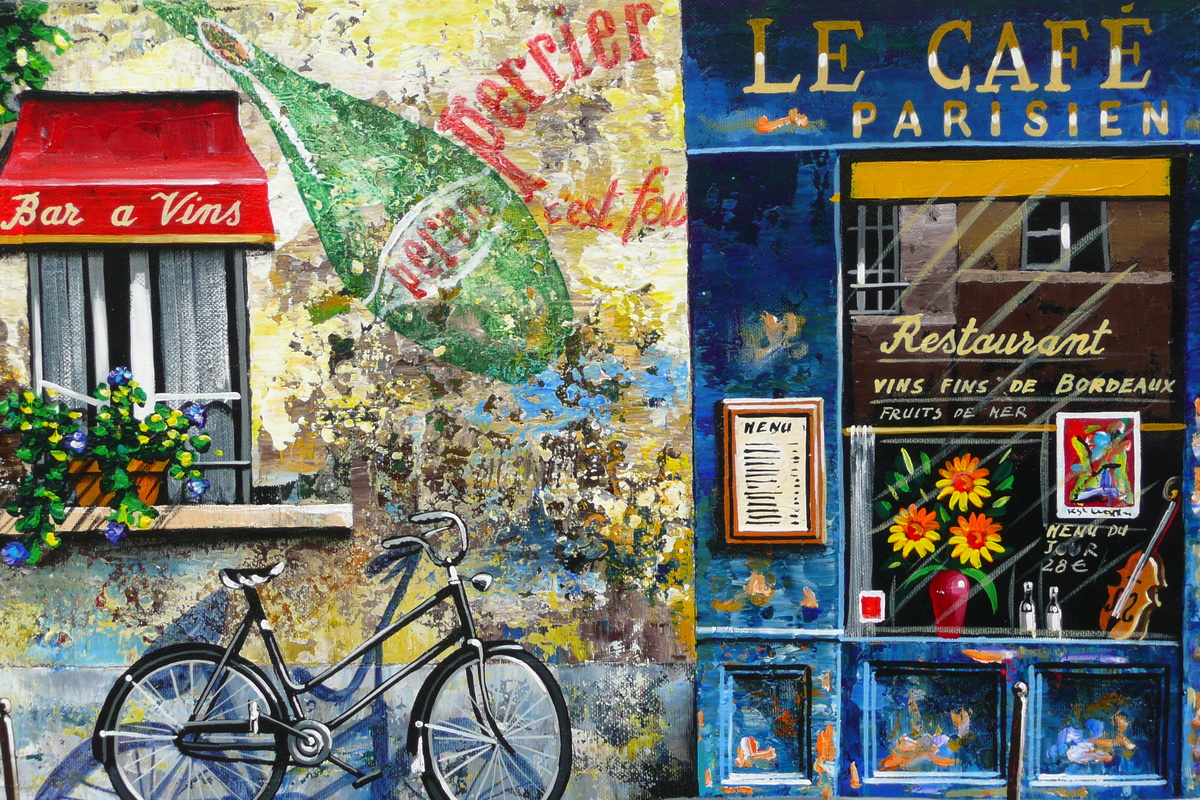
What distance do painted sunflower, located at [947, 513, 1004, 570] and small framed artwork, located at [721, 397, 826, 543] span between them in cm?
68

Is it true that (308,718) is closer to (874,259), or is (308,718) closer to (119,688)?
(119,688)

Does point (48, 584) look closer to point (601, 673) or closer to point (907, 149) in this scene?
point (601, 673)

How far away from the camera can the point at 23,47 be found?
413 cm

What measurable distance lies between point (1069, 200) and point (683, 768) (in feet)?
11.1

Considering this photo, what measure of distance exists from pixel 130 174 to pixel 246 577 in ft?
6.69

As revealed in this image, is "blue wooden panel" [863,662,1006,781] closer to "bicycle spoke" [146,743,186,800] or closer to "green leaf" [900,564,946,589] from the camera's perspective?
"green leaf" [900,564,946,589]

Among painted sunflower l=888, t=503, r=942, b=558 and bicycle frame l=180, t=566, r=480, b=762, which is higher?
painted sunflower l=888, t=503, r=942, b=558

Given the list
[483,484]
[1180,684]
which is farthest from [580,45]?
[1180,684]

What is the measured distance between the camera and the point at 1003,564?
166 inches

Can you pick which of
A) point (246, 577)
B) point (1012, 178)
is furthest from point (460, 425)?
point (1012, 178)

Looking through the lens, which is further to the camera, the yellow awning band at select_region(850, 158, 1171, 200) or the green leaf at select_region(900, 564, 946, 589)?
the green leaf at select_region(900, 564, 946, 589)

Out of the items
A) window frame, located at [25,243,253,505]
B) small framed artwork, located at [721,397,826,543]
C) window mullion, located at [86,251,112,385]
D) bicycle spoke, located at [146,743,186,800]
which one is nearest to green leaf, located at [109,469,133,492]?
window frame, located at [25,243,253,505]

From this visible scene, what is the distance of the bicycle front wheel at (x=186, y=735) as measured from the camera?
13.1 ft

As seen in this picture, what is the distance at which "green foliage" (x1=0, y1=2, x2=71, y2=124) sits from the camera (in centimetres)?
409
